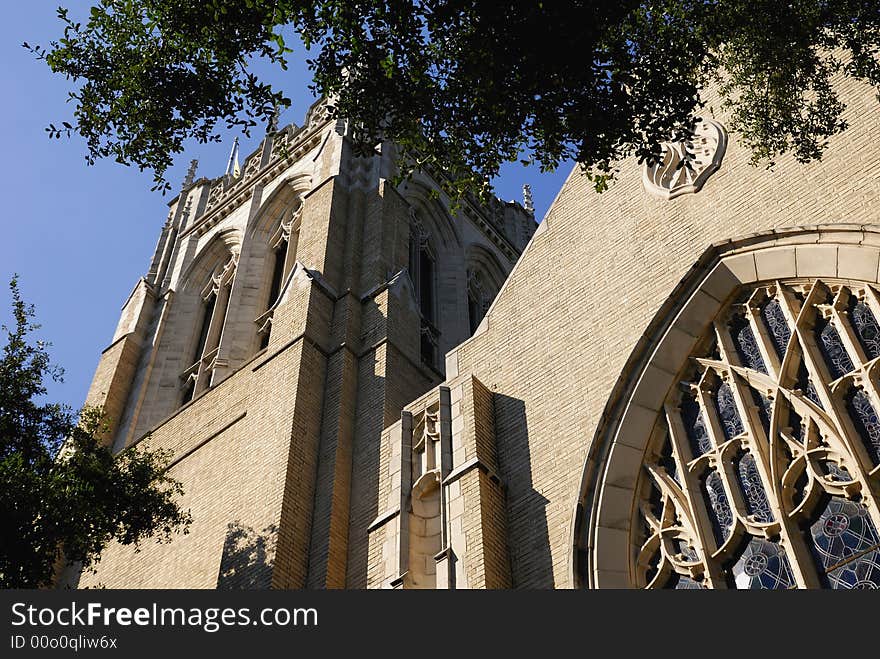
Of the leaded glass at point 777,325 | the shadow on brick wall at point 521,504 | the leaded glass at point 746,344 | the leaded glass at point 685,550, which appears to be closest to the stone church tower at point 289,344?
the shadow on brick wall at point 521,504

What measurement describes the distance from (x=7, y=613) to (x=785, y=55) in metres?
8.42

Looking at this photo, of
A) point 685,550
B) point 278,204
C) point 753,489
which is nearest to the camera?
point 753,489

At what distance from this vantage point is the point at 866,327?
10148mm

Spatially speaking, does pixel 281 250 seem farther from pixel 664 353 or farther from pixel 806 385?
pixel 806 385

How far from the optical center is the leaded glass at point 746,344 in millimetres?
10906

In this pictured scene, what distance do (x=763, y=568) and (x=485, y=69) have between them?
17.1ft

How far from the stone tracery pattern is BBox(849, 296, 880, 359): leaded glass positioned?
0.01 metres

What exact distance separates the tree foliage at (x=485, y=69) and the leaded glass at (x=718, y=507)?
3170 mm

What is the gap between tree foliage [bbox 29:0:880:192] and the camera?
9.41 m

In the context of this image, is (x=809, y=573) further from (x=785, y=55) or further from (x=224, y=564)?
(x=224, y=564)

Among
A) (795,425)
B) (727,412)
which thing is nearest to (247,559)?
(727,412)

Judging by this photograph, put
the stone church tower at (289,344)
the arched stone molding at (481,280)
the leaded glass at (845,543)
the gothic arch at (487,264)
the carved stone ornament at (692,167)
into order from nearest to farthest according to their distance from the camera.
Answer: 1. the leaded glass at (845,543)
2. the carved stone ornament at (692,167)
3. the stone church tower at (289,344)
4. the arched stone molding at (481,280)
5. the gothic arch at (487,264)

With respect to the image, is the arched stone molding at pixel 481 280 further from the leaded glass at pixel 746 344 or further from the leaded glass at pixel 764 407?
the leaded glass at pixel 764 407

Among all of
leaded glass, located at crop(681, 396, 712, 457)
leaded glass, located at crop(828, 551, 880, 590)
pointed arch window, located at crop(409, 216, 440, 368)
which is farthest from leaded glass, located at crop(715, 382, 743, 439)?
pointed arch window, located at crop(409, 216, 440, 368)
